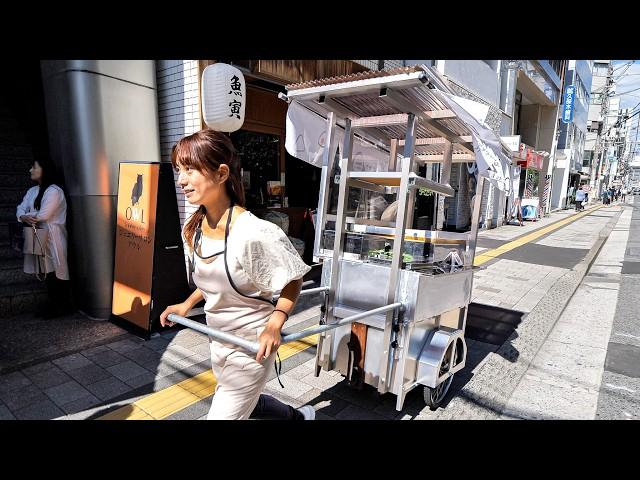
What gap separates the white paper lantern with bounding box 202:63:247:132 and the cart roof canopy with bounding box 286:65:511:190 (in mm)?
1800

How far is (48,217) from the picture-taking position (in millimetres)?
4391

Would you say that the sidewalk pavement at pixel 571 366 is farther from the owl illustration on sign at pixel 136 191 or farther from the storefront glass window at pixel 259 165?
the storefront glass window at pixel 259 165

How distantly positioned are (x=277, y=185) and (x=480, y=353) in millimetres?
4929

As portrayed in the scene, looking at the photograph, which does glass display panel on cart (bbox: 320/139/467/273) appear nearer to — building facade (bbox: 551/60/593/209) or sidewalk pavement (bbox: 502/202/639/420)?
sidewalk pavement (bbox: 502/202/639/420)

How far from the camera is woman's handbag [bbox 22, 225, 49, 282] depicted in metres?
4.37

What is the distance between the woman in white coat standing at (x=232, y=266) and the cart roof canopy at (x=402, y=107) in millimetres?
1173

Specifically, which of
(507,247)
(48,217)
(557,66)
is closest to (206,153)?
(48,217)

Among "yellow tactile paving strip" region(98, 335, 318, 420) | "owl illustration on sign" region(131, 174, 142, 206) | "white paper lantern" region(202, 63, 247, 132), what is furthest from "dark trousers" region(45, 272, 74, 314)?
"white paper lantern" region(202, 63, 247, 132)

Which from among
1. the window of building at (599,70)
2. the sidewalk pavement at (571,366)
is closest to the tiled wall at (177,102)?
the sidewalk pavement at (571,366)

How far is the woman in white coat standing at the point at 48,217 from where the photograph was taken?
439 cm

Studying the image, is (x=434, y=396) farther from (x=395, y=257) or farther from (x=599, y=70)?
(x=599, y=70)

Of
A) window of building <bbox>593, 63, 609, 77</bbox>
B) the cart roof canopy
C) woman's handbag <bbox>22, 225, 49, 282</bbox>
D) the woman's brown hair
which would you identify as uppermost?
window of building <bbox>593, 63, 609, 77</bbox>

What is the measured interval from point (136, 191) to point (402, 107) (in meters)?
3.32

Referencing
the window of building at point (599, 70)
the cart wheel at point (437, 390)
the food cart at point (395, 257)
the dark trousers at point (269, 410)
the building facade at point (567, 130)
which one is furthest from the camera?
the window of building at point (599, 70)
